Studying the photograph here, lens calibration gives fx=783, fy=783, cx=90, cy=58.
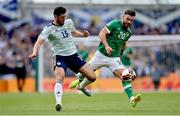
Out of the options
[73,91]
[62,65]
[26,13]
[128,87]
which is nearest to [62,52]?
[62,65]

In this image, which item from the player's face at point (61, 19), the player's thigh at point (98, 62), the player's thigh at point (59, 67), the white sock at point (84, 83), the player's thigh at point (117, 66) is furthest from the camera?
the white sock at point (84, 83)

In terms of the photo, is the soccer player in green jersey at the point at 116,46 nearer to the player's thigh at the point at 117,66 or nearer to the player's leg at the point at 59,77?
the player's thigh at the point at 117,66

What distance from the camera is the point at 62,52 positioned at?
19.4 meters

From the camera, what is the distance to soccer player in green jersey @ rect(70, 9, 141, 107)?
20.2 metres

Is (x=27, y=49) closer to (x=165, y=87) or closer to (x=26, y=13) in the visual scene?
(x=26, y=13)

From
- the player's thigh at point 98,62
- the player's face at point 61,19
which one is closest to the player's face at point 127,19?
the player's thigh at point 98,62

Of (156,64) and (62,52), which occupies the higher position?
(62,52)

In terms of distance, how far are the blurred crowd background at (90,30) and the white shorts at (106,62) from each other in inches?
562

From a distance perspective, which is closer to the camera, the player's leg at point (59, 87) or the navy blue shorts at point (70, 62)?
the player's leg at point (59, 87)

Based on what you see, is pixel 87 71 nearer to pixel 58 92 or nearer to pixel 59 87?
pixel 59 87

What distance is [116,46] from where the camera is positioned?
68.9ft

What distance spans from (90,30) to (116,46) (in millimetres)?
24090

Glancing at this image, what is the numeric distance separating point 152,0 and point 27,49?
1001 centimetres

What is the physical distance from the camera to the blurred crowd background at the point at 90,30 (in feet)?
131
